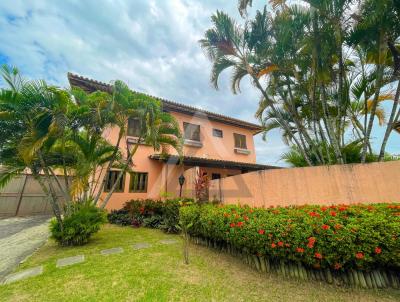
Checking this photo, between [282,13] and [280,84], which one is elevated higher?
[282,13]

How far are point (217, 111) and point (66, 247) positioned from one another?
11.9 meters

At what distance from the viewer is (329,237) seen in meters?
3.00

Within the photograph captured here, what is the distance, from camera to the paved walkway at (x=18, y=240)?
4.81 metres

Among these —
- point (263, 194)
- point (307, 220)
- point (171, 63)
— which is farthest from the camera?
point (171, 63)

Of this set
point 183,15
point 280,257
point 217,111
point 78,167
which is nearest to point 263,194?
point 280,257

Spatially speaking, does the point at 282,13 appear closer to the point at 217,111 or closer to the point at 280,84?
the point at 280,84

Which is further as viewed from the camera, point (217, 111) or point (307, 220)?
point (217, 111)

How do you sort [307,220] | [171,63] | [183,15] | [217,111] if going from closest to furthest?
[307,220], [183,15], [171,63], [217,111]

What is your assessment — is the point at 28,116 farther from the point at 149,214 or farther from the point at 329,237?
the point at 329,237

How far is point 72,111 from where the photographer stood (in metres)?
5.59

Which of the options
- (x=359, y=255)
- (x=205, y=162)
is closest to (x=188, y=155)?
(x=205, y=162)

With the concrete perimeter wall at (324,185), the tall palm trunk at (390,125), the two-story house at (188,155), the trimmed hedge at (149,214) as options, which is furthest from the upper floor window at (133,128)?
the tall palm trunk at (390,125)

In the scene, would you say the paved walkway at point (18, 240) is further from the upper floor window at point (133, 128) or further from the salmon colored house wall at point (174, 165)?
the upper floor window at point (133, 128)

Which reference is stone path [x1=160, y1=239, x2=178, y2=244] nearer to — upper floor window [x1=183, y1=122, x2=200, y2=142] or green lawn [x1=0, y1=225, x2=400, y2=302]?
green lawn [x1=0, y1=225, x2=400, y2=302]
